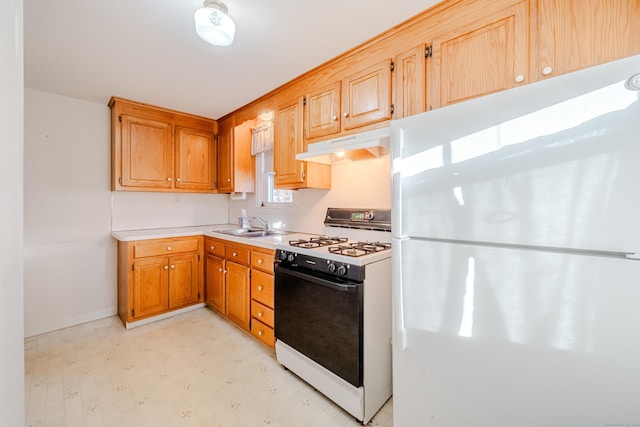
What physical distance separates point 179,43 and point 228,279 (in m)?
1.99

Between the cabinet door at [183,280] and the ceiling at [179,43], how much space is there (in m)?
1.73

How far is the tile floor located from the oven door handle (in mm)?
767

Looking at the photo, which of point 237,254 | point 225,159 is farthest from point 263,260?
point 225,159

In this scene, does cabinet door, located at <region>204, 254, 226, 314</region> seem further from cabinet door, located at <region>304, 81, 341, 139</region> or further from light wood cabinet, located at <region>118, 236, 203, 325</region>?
cabinet door, located at <region>304, 81, 341, 139</region>

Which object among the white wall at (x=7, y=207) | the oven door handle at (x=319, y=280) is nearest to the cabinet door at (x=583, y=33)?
the oven door handle at (x=319, y=280)

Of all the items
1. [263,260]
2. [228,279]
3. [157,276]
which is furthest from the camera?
[157,276]

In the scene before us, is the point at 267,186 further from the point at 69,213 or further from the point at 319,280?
the point at 69,213

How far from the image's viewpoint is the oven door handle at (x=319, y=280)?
145 centimetres

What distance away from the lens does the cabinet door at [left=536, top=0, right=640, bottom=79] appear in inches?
37.9

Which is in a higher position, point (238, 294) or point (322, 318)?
point (322, 318)

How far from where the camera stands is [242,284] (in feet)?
7.74

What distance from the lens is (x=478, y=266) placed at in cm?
93

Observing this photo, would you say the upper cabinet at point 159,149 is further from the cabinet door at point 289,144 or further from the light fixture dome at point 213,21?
the light fixture dome at point 213,21

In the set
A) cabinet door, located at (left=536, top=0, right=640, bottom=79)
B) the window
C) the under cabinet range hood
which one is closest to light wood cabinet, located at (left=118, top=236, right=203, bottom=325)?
the window
